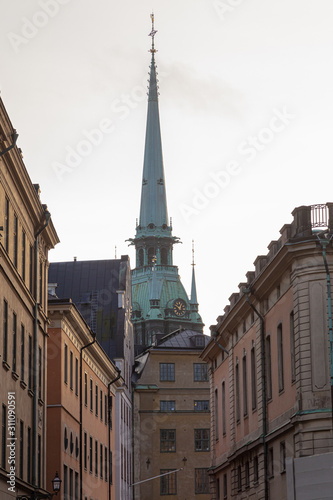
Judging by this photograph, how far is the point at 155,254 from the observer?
18262 centimetres

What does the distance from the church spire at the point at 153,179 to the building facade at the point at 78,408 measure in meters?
109

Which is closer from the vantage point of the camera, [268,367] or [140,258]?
[268,367]

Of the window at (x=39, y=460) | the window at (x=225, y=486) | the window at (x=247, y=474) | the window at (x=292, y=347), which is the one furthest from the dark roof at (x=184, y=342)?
the window at (x=292, y=347)

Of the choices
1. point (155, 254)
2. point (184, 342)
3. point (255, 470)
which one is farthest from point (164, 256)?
point (255, 470)

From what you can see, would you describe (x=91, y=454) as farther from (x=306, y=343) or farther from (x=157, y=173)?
(x=157, y=173)

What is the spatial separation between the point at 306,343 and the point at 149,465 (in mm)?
56305

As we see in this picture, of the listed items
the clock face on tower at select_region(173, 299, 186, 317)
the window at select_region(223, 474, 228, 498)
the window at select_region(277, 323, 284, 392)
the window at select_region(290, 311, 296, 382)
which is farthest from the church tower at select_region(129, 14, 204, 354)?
the window at select_region(290, 311, 296, 382)

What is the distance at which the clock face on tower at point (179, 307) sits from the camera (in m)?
179

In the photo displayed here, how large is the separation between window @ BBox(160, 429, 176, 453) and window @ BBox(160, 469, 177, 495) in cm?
178

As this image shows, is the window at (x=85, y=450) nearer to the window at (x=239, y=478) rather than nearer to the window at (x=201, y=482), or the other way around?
the window at (x=239, y=478)

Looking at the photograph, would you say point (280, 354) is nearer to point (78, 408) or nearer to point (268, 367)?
point (268, 367)

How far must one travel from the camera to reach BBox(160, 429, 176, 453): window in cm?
9188

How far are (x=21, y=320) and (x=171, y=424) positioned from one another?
56.0 metres

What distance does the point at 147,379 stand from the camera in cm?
9438
